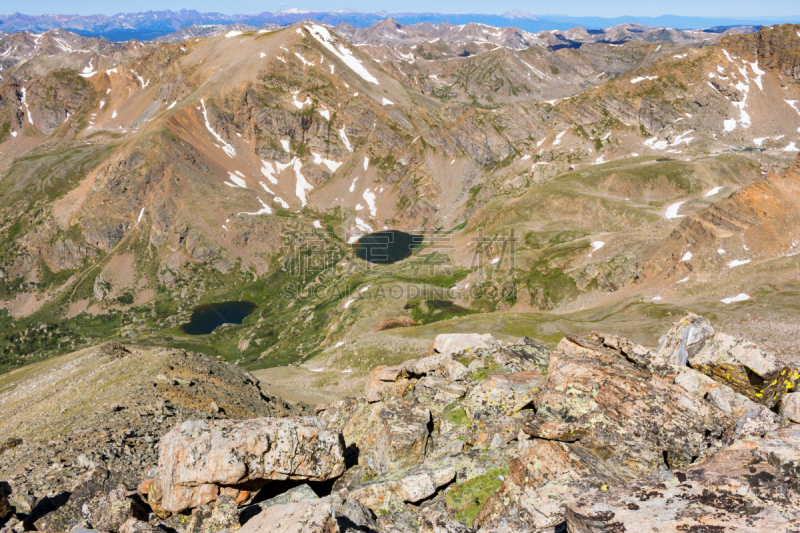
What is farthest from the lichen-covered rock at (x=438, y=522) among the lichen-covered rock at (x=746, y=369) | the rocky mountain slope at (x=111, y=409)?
the rocky mountain slope at (x=111, y=409)

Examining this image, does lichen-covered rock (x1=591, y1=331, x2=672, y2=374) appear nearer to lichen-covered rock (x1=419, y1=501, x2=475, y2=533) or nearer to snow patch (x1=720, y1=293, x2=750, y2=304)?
lichen-covered rock (x1=419, y1=501, x2=475, y2=533)

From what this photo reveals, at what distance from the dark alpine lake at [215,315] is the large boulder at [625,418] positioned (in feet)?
583

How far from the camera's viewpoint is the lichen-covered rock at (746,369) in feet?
54.9

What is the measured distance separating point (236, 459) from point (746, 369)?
69.8ft

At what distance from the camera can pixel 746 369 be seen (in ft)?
59.6

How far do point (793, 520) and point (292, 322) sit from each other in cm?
15612

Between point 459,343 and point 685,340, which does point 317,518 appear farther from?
point 685,340

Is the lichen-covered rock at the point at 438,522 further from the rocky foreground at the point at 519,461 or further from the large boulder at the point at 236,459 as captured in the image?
the large boulder at the point at 236,459

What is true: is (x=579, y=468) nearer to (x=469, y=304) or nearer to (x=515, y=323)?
(x=515, y=323)

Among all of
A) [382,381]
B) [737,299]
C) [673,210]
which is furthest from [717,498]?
[673,210]

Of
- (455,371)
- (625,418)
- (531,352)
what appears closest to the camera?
(625,418)

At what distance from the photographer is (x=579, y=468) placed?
13750mm

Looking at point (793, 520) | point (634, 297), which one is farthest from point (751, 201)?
point (793, 520)

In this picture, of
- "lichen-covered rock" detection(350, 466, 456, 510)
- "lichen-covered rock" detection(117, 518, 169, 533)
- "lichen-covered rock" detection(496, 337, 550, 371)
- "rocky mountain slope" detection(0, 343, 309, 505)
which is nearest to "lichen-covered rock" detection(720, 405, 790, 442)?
"lichen-covered rock" detection(350, 466, 456, 510)
